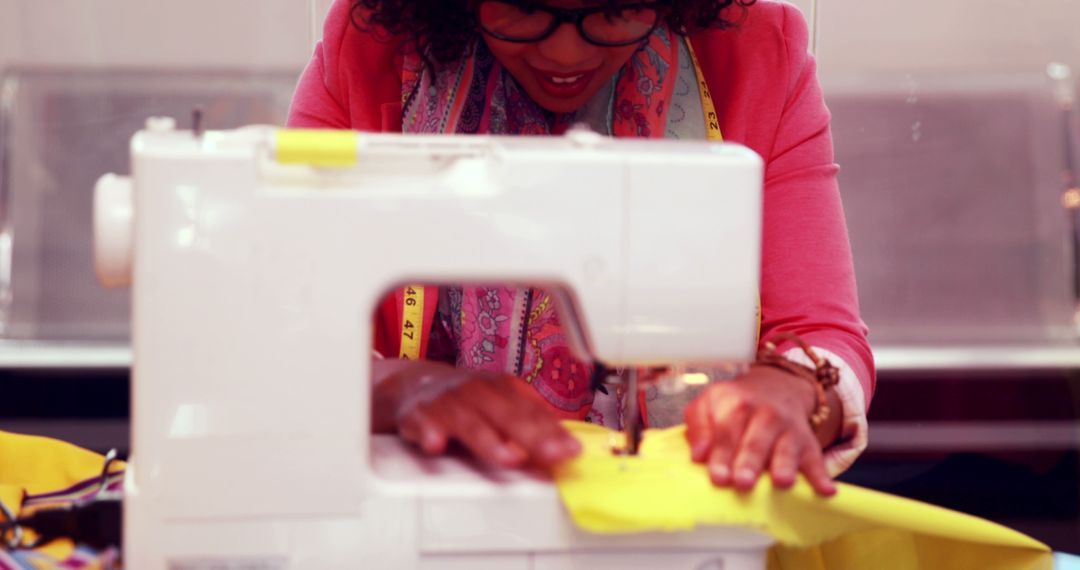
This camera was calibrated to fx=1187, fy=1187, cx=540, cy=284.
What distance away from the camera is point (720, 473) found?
875 mm

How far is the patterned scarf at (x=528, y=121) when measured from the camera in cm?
137

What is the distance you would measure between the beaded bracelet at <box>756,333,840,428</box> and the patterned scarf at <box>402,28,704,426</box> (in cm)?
35

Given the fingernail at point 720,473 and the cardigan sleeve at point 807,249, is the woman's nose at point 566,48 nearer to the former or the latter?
the cardigan sleeve at point 807,249

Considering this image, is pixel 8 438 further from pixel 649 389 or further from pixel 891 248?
pixel 891 248

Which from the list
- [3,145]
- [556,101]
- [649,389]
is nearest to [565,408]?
[649,389]

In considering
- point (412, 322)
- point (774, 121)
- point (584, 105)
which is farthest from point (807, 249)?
point (412, 322)

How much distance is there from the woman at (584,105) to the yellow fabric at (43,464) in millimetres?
320

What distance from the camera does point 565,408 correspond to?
4.58 feet

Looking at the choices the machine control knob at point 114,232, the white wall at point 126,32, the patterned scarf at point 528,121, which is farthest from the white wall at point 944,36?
the machine control knob at point 114,232

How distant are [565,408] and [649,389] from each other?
102 mm

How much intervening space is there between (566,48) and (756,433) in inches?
17.3

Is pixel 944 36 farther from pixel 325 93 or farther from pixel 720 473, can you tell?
pixel 720 473

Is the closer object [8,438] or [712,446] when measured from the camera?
[712,446]

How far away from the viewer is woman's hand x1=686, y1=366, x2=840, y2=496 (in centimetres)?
88
